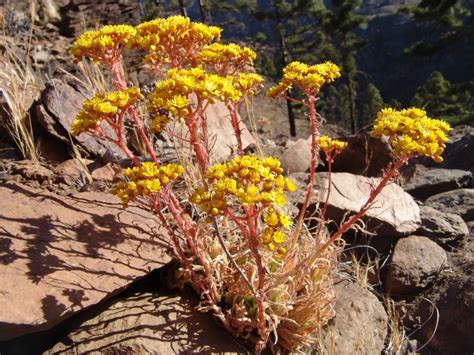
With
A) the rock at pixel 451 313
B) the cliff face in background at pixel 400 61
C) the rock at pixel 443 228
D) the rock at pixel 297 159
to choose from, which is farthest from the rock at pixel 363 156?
the cliff face in background at pixel 400 61

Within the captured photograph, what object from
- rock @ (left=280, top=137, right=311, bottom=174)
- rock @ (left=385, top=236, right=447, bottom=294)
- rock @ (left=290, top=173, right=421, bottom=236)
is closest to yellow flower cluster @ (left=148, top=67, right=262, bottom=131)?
rock @ (left=290, top=173, right=421, bottom=236)

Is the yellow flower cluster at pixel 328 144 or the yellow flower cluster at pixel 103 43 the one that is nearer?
the yellow flower cluster at pixel 103 43

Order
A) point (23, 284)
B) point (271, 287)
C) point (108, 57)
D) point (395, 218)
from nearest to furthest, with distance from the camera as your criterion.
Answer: point (23, 284)
point (271, 287)
point (108, 57)
point (395, 218)

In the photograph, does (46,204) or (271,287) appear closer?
(271,287)

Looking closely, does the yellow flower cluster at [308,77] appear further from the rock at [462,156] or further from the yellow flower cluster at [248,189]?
the rock at [462,156]

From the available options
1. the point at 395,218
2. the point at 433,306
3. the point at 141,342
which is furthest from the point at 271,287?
the point at 395,218

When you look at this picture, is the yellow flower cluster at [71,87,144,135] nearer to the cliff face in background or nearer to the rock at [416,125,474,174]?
the rock at [416,125,474,174]

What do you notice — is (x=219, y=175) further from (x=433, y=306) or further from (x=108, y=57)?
(x=433, y=306)

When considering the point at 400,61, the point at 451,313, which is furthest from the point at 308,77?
the point at 400,61
